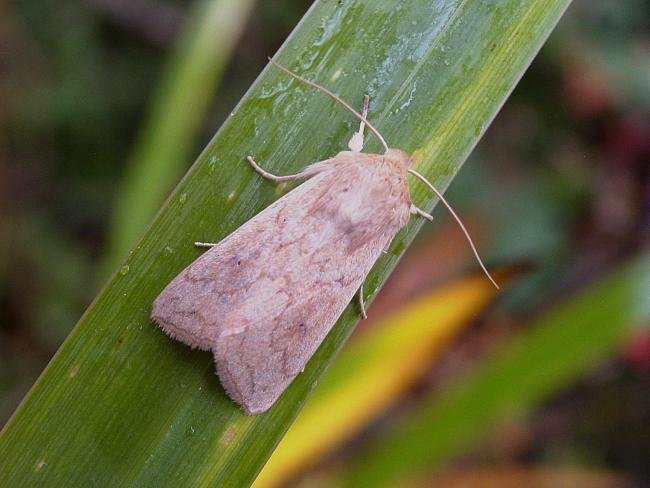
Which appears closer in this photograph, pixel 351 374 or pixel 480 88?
pixel 480 88

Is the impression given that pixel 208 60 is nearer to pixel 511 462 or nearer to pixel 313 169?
pixel 313 169

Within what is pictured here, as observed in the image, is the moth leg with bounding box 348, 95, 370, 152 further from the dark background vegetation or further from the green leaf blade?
the dark background vegetation

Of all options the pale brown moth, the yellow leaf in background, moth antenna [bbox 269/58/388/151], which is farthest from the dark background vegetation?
moth antenna [bbox 269/58/388/151]

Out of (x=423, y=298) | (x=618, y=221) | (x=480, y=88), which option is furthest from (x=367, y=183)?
(x=618, y=221)

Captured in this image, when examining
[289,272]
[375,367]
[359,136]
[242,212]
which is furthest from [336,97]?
[375,367]

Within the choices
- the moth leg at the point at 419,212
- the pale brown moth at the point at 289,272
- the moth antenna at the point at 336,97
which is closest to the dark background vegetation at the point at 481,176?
the moth leg at the point at 419,212

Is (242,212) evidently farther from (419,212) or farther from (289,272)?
(419,212)

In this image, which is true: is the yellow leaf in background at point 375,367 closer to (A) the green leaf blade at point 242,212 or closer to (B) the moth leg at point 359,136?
(A) the green leaf blade at point 242,212
